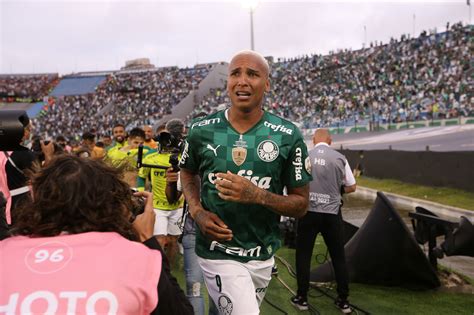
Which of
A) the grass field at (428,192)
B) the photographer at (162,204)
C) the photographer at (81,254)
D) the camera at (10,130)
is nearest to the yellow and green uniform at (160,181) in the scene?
the photographer at (162,204)

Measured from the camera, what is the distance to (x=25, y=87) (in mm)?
Answer: 63531

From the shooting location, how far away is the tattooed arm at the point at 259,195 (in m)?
2.46

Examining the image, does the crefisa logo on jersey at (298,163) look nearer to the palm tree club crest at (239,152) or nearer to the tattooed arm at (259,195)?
the tattooed arm at (259,195)

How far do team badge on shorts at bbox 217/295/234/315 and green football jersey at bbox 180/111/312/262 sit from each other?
23 cm

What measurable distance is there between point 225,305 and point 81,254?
1390 millimetres

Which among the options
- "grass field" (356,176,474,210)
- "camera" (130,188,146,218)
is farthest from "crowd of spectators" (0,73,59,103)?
"camera" (130,188,146,218)

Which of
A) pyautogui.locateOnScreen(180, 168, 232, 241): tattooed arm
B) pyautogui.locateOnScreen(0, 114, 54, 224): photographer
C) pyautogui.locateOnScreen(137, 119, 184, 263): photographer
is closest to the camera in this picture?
pyautogui.locateOnScreen(180, 168, 232, 241): tattooed arm

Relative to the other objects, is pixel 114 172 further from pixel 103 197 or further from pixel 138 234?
pixel 138 234

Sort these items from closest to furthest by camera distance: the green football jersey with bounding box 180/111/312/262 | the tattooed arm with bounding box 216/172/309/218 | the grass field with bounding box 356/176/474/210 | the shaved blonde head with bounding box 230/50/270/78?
1. the tattooed arm with bounding box 216/172/309/218
2. the green football jersey with bounding box 180/111/312/262
3. the shaved blonde head with bounding box 230/50/270/78
4. the grass field with bounding box 356/176/474/210

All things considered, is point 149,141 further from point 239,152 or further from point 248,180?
point 248,180

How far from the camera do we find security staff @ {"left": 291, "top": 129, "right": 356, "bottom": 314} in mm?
5090

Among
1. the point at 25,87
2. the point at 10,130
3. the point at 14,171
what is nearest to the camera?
the point at 10,130

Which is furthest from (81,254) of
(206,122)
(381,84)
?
(381,84)

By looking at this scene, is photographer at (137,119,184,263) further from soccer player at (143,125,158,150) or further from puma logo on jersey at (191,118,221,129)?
puma logo on jersey at (191,118,221,129)
